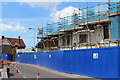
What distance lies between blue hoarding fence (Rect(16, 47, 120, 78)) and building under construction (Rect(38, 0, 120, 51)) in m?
A: 1.77

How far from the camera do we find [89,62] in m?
19.4

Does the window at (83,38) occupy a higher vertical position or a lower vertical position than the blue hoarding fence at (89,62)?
higher

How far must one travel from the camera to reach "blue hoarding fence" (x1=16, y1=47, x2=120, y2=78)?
16.1 metres

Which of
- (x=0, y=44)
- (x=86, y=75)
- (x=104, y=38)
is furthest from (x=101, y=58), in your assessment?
(x=0, y=44)

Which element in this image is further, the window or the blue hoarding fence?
the window

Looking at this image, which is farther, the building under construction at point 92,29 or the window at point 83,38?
the window at point 83,38

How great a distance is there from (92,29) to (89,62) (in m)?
8.04

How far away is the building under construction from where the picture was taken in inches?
812

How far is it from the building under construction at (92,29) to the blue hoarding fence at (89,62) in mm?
1767

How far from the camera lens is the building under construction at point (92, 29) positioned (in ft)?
67.7

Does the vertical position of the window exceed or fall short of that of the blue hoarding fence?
it exceeds it

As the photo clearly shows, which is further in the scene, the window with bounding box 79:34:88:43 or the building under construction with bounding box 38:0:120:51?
the window with bounding box 79:34:88:43

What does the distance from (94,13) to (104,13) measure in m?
1.40

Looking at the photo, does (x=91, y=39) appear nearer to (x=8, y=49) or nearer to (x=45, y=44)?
(x=45, y=44)
